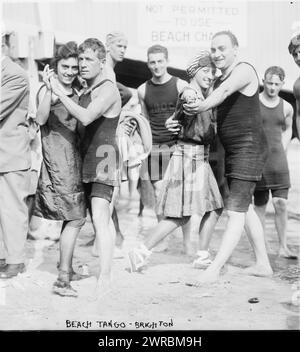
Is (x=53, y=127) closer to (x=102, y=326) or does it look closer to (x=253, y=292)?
(x=102, y=326)

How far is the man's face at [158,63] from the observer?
4129 millimetres

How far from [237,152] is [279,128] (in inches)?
26.7

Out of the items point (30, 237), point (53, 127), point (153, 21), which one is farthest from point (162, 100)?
point (30, 237)

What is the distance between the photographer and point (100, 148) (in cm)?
341

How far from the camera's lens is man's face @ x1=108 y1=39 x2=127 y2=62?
4.07 meters

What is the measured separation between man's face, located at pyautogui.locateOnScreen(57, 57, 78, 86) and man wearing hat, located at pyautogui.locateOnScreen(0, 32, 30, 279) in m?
0.41

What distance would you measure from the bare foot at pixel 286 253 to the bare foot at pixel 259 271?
40cm

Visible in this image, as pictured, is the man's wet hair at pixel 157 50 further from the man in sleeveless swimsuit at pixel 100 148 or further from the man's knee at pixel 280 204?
the man's knee at pixel 280 204

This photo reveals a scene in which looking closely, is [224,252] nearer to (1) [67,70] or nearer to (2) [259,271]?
(2) [259,271]

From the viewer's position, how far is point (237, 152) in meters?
3.67

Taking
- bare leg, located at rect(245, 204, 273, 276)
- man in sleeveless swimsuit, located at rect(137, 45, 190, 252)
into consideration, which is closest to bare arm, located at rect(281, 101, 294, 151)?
bare leg, located at rect(245, 204, 273, 276)

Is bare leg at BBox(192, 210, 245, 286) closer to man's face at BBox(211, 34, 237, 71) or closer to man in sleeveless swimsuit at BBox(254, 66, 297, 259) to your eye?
man in sleeveless swimsuit at BBox(254, 66, 297, 259)

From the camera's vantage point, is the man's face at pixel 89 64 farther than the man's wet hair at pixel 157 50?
No

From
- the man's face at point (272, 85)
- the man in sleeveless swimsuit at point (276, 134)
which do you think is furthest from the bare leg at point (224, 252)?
the man's face at point (272, 85)
